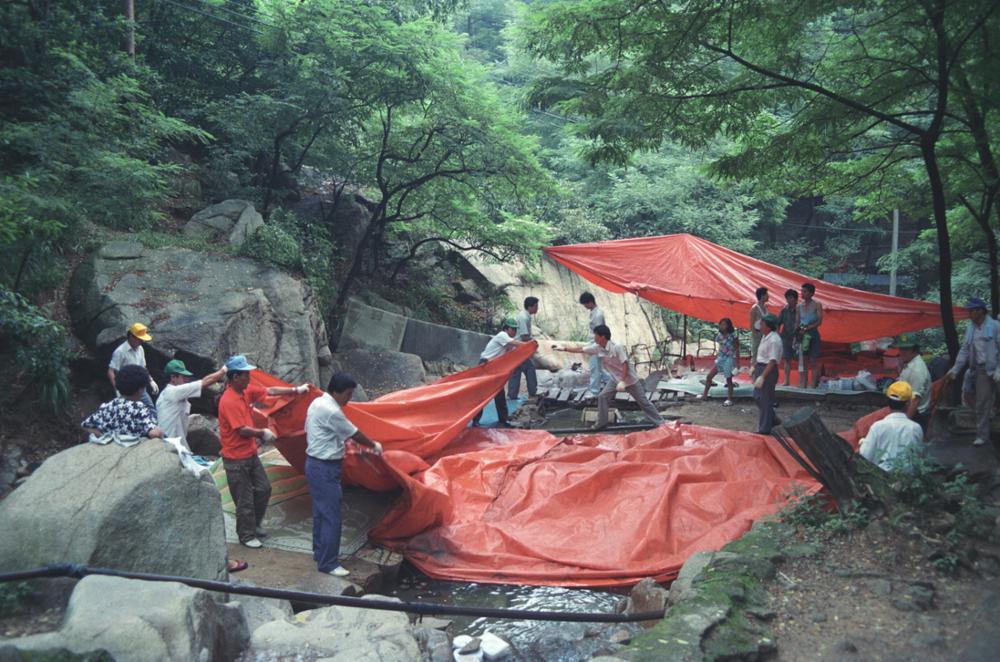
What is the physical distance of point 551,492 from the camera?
593 centimetres

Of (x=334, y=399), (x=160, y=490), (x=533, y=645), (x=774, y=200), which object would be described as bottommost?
(x=533, y=645)

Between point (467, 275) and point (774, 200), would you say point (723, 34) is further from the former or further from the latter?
point (774, 200)

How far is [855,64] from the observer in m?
6.77

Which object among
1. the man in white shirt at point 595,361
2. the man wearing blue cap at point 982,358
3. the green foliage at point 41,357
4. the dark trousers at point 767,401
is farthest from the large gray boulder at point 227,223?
the man wearing blue cap at point 982,358

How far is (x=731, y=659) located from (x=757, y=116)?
6020mm

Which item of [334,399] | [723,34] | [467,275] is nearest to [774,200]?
[467,275]

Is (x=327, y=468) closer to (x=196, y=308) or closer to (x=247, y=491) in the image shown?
(x=247, y=491)

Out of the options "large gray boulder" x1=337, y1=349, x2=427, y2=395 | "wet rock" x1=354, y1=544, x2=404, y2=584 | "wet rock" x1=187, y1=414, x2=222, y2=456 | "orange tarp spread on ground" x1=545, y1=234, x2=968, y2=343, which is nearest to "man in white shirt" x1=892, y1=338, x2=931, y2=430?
"orange tarp spread on ground" x1=545, y1=234, x2=968, y2=343

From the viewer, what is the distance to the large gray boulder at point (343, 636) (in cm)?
338

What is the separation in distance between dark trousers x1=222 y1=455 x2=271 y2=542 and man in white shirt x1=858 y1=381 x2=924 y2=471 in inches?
162

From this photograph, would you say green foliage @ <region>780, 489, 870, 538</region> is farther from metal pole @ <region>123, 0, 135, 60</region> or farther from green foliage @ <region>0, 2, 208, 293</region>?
metal pole @ <region>123, 0, 135, 60</region>

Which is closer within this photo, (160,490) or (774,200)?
(160,490)

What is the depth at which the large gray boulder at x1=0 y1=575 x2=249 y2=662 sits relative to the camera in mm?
2637

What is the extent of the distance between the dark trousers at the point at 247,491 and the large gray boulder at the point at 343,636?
4.11 feet
